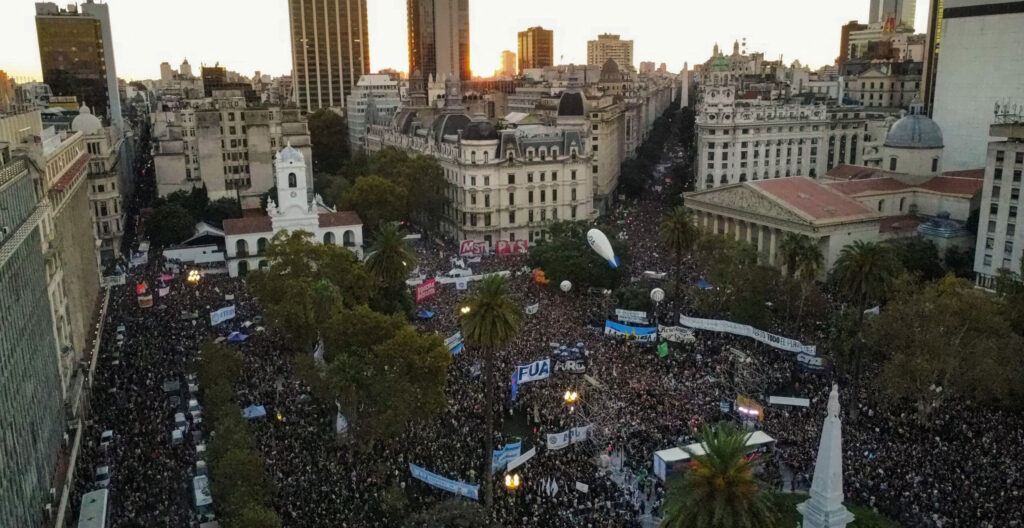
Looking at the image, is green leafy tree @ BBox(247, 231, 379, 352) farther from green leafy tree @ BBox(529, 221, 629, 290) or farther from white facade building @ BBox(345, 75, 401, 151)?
white facade building @ BBox(345, 75, 401, 151)

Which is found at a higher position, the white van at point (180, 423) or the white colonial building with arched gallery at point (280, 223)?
the white colonial building with arched gallery at point (280, 223)

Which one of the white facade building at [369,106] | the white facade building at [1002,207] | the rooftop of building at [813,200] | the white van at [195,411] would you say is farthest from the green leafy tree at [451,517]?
the white facade building at [369,106]

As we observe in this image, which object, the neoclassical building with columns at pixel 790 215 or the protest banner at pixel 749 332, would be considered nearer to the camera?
the protest banner at pixel 749 332

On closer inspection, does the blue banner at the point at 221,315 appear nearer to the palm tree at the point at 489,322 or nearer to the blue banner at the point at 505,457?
the palm tree at the point at 489,322

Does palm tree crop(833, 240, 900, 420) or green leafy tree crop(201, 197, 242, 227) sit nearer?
palm tree crop(833, 240, 900, 420)

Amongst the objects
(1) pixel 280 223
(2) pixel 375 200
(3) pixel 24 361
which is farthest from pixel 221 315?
(2) pixel 375 200

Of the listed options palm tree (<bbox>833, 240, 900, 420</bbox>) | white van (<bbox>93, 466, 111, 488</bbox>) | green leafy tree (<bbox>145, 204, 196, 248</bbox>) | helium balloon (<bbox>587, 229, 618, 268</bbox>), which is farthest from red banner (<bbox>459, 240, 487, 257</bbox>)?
white van (<bbox>93, 466, 111, 488</bbox>)

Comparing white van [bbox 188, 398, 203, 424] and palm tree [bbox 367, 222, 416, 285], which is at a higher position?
palm tree [bbox 367, 222, 416, 285]
